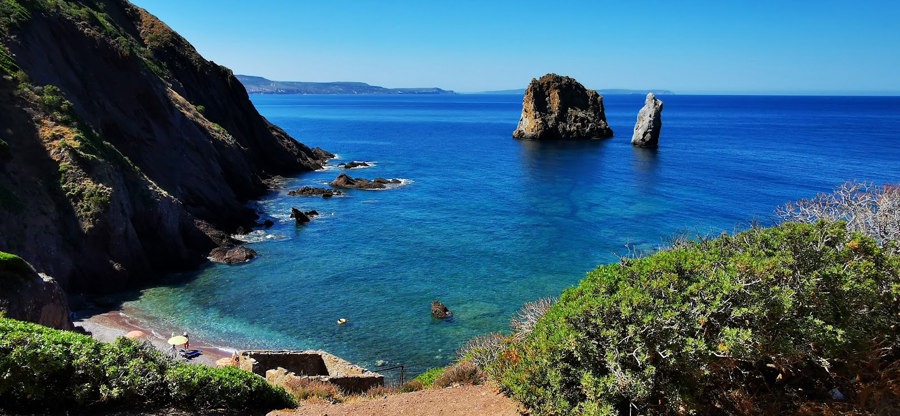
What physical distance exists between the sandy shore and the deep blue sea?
0.82 m

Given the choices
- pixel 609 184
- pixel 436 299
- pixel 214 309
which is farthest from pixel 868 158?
pixel 214 309

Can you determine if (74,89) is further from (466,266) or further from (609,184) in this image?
(609,184)

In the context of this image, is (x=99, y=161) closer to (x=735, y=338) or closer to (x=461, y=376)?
(x=461, y=376)

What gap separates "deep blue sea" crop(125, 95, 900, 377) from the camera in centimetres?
2950

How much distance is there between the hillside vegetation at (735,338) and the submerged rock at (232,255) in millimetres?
30452

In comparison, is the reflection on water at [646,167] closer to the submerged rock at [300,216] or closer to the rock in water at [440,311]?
the submerged rock at [300,216]

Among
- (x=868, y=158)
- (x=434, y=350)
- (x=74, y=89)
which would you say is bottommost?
(x=434, y=350)

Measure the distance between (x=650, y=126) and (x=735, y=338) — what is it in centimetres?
9977

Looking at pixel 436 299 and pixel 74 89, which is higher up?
pixel 74 89

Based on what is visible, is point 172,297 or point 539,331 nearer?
point 539,331

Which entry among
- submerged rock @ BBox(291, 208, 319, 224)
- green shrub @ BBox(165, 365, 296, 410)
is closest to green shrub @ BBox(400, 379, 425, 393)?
green shrub @ BBox(165, 365, 296, 410)

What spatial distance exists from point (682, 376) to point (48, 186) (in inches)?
1360

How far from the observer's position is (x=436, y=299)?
3297 cm

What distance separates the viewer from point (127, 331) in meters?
26.8
